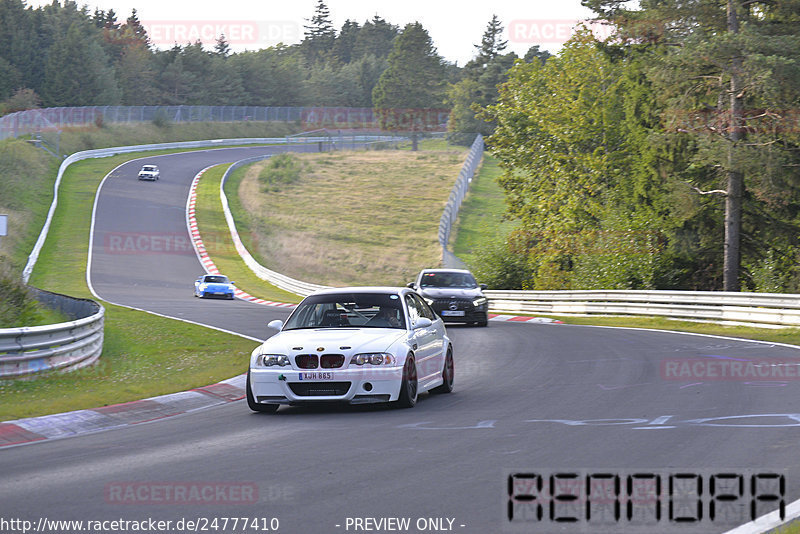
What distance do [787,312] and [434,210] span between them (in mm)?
48256

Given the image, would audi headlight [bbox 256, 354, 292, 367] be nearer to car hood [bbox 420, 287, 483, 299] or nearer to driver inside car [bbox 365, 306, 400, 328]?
driver inside car [bbox 365, 306, 400, 328]

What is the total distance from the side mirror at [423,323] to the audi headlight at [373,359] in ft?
3.25

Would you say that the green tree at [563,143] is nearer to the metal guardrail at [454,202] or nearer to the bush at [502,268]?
the bush at [502,268]

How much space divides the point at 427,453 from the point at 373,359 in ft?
9.53

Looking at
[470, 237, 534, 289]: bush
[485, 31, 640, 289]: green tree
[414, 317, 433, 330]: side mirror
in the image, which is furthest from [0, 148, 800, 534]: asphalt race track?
[485, 31, 640, 289]: green tree

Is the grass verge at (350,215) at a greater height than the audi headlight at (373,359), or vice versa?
the audi headlight at (373,359)

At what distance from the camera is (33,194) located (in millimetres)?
61750

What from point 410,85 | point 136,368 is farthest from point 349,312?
point 410,85

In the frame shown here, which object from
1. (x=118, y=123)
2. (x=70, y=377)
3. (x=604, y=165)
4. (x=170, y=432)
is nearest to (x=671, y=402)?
(x=170, y=432)

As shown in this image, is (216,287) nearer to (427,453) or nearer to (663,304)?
(663,304)

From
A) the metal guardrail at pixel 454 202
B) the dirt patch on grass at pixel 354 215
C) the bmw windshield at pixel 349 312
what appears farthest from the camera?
the metal guardrail at pixel 454 202

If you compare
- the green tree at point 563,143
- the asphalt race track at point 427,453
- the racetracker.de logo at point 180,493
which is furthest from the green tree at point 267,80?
the racetracker.de logo at point 180,493

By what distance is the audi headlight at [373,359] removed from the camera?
11.3 m

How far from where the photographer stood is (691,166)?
31.9 metres
